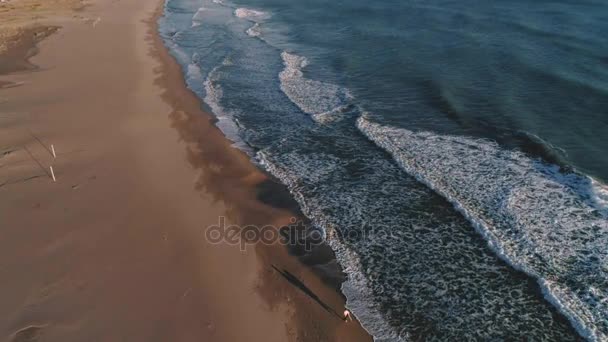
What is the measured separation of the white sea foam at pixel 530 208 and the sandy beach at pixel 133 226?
4.53m

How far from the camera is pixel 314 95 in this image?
2000 centimetres

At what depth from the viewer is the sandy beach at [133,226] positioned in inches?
344

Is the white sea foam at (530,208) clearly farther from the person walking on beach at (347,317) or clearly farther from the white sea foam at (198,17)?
the white sea foam at (198,17)

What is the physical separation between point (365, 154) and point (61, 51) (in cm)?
2014

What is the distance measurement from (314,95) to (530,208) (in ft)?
35.4

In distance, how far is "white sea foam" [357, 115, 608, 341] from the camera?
A: 31.8ft

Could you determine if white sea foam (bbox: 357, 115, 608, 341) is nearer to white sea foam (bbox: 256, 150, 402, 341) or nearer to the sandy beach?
white sea foam (bbox: 256, 150, 402, 341)

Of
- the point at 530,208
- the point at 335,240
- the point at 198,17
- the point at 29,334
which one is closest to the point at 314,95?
the point at 335,240

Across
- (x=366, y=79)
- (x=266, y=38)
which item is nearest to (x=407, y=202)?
(x=366, y=79)

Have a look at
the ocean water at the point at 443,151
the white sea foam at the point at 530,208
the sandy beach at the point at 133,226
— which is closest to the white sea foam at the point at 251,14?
the ocean water at the point at 443,151

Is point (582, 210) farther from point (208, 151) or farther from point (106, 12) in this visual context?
point (106, 12)

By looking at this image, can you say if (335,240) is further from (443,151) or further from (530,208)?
(443,151)

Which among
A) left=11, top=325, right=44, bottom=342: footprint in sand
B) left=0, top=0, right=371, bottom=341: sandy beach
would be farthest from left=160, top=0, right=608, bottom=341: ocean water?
left=11, top=325, right=44, bottom=342: footprint in sand

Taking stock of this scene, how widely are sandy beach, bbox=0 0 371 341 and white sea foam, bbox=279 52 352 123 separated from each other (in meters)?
4.26
